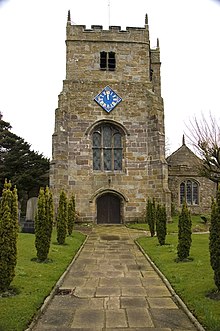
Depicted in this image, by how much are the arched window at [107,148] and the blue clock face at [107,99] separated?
1.39 meters

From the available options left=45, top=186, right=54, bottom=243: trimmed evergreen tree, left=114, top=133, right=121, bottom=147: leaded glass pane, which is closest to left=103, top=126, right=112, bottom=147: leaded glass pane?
left=114, top=133, right=121, bottom=147: leaded glass pane

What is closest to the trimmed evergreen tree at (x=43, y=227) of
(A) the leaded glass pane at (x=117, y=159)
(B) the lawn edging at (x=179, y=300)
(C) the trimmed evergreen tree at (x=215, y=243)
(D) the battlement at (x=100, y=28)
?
(B) the lawn edging at (x=179, y=300)

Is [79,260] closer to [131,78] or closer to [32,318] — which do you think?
[32,318]

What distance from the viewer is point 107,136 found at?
24734 millimetres

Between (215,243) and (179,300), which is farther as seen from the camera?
(215,243)

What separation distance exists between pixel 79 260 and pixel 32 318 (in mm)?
5719

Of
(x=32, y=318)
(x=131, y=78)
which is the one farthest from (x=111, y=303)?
(x=131, y=78)

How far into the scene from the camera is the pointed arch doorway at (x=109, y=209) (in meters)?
24.2

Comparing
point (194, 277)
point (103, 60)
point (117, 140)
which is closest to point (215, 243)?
point (194, 277)

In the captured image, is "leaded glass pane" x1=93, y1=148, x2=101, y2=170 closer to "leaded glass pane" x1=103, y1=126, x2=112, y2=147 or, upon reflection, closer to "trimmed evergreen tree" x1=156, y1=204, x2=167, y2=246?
"leaded glass pane" x1=103, y1=126, x2=112, y2=147

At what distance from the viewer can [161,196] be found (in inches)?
905

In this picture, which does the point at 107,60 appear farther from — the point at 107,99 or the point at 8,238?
the point at 8,238

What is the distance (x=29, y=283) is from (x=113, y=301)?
90.5 inches

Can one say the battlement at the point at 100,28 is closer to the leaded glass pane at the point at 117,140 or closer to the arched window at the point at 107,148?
the arched window at the point at 107,148
